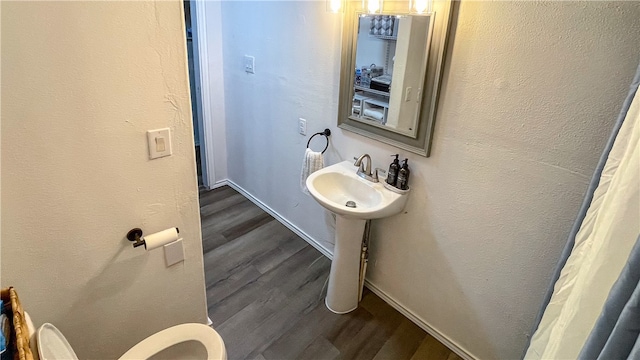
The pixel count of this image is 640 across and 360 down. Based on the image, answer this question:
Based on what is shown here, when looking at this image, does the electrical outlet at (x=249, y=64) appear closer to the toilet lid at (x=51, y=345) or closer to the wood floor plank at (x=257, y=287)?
the wood floor plank at (x=257, y=287)

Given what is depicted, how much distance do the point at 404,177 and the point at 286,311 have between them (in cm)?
104

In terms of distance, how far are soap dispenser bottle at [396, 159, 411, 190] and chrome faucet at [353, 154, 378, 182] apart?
0.15 metres

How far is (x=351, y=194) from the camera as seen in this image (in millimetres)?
1956

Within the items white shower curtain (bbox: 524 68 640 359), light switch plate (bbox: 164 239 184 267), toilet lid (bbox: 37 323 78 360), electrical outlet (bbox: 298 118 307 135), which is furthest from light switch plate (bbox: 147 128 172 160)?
white shower curtain (bbox: 524 68 640 359)

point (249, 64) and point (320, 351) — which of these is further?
point (249, 64)

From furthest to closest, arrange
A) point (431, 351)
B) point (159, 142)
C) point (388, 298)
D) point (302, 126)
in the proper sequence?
point (302, 126)
point (388, 298)
point (431, 351)
point (159, 142)

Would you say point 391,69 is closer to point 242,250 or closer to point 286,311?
point 286,311

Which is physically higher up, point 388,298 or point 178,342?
point 178,342

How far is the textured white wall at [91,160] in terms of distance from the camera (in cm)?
94

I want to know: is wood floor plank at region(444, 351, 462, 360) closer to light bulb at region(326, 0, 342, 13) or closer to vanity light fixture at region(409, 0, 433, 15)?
vanity light fixture at region(409, 0, 433, 15)

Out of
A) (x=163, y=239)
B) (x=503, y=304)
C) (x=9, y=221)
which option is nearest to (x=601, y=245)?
(x=503, y=304)

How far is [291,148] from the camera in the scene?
245 cm

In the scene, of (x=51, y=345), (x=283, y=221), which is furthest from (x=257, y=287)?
(x=51, y=345)

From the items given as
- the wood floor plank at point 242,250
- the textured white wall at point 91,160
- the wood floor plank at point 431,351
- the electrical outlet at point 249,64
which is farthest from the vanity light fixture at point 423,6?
the wood floor plank at point 242,250
